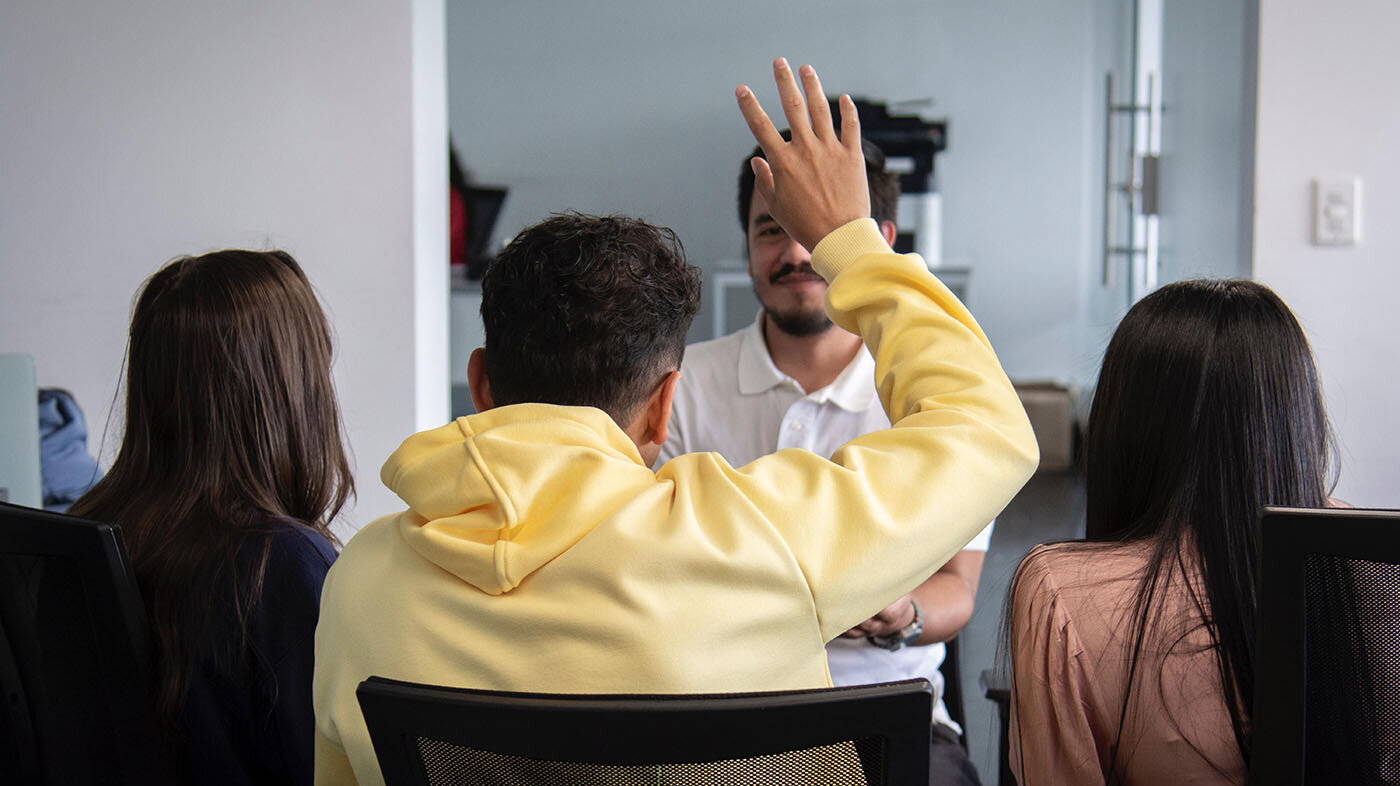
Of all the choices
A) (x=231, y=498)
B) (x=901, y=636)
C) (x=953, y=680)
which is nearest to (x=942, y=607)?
(x=901, y=636)

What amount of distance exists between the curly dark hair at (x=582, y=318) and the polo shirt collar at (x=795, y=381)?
3.05 feet

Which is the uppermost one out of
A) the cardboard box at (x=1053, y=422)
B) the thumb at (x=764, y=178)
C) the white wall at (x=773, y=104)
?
the white wall at (x=773, y=104)

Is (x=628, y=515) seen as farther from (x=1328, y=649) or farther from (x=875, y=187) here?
(x=875, y=187)

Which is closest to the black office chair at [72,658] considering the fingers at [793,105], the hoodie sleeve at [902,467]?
the hoodie sleeve at [902,467]

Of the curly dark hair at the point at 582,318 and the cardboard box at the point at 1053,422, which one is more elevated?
the curly dark hair at the point at 582,318

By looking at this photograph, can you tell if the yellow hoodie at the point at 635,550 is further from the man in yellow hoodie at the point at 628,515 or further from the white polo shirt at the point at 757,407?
the white polo shirt at the point at 757,407

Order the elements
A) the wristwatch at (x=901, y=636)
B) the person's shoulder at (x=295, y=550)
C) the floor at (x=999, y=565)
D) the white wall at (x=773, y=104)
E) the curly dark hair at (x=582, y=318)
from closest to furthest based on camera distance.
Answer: the curly dark hair at (x=582, y=318)
the person's shoulder at (x=295, y=550)
the wristwatch at (x=901, y=636)
the floor at (x=999, y=565)
the white wall at (x=773, y=104)

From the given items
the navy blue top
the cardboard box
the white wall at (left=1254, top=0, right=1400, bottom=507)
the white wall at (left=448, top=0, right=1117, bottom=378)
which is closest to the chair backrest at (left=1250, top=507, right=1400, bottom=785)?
the navy blue top

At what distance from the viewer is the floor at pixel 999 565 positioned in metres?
2.72

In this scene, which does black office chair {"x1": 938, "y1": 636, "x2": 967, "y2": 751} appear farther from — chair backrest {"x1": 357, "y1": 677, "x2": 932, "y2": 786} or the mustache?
chair backrest {"x1": 357, "y1": 677, "x2": 932, "y2": 786}

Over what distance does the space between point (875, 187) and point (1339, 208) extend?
0.92m

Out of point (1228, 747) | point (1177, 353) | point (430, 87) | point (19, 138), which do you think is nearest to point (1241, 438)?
point (1177, 353)

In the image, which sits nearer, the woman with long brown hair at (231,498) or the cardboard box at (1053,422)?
the woman with long brown hair at (231,498)

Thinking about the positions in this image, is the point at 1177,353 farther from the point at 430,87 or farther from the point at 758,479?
the point at 430,87
